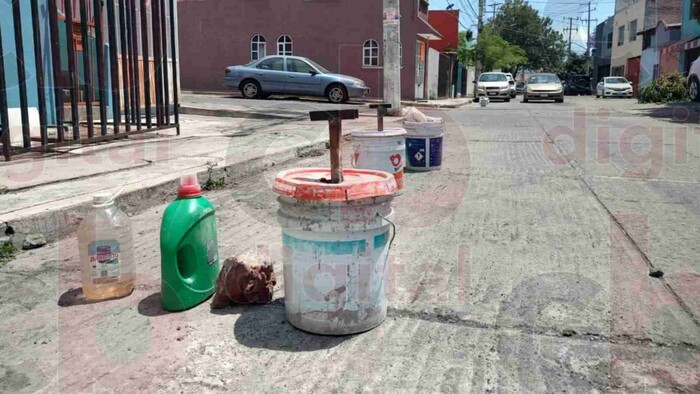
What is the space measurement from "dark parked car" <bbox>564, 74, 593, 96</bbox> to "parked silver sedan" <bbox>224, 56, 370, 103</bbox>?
38.6m

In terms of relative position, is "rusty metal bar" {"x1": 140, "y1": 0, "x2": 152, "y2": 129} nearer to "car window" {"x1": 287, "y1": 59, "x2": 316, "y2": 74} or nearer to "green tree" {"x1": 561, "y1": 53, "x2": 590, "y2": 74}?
"car window" {"x1": 287, "y1": 59, "x2": 316, "y2": 74}

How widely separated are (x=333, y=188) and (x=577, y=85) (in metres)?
56.3

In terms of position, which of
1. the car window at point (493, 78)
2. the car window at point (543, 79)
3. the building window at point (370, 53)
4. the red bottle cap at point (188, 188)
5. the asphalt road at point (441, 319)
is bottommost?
the asphalt road at point (441, 319)

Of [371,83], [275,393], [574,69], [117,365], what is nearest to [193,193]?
[117,365]

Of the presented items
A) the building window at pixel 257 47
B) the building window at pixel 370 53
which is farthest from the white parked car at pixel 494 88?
the building window at pixel 257 47

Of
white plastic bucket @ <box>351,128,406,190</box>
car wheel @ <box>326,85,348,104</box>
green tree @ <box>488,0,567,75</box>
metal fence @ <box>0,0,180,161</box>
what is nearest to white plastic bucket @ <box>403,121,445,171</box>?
white plastic bucket @ <box>351,128,406,190</box>

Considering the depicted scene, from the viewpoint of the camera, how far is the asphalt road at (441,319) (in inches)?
97.6

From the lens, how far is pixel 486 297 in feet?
10.8

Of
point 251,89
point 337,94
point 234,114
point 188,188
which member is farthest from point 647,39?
point 188,188

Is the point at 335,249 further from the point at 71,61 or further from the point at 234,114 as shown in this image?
the point at 234,114

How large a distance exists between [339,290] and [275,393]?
22.9 inches

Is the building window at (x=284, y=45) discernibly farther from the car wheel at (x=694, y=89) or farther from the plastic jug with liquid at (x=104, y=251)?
the plastic jug with liquid at (x=104, y=251)

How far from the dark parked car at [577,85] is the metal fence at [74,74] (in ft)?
162

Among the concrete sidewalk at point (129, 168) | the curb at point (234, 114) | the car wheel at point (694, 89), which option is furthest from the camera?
the car wheel at point (694, 89)
